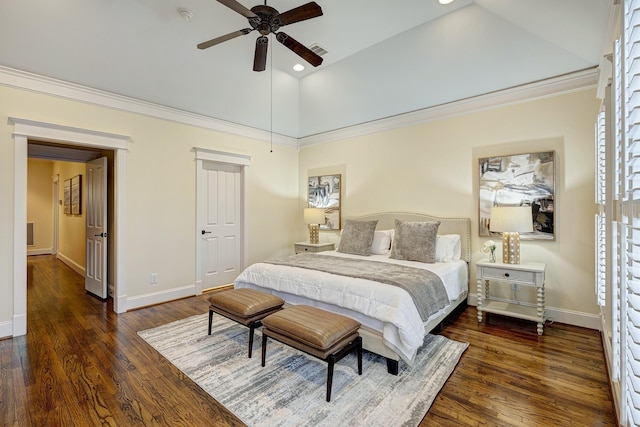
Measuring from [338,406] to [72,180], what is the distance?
7581mm

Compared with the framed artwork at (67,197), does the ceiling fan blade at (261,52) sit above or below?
above

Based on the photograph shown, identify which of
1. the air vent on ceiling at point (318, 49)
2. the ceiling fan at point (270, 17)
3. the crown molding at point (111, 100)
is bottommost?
the crown molding at point (111, 100)

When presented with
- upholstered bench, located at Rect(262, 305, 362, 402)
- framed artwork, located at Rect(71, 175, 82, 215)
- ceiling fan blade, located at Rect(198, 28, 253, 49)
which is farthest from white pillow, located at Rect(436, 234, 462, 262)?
framed artwork, located at Rect(71, 175, 82, 215)

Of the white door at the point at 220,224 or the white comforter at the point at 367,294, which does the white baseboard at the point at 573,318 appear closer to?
the white comforter at the point at 367,294

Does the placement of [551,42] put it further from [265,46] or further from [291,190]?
[291,190]

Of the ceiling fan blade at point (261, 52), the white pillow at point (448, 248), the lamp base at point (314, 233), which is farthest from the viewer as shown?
the lamp base at point (314, 233)

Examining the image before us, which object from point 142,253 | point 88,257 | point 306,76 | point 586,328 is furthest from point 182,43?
point 586,328

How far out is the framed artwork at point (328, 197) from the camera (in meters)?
5.55

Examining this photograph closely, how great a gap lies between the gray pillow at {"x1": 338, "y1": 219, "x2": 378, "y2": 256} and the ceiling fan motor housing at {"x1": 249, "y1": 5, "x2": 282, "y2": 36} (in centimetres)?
272

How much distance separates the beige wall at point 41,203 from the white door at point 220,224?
6.70 meters

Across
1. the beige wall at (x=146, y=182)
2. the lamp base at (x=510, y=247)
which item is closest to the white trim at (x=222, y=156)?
the beige wall at (x=146, y=182)

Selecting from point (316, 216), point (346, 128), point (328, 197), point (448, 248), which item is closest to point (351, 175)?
point (328, 197)

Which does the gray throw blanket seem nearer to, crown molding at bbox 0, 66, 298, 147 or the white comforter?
the white comforter

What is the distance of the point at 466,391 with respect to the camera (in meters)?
2.21
